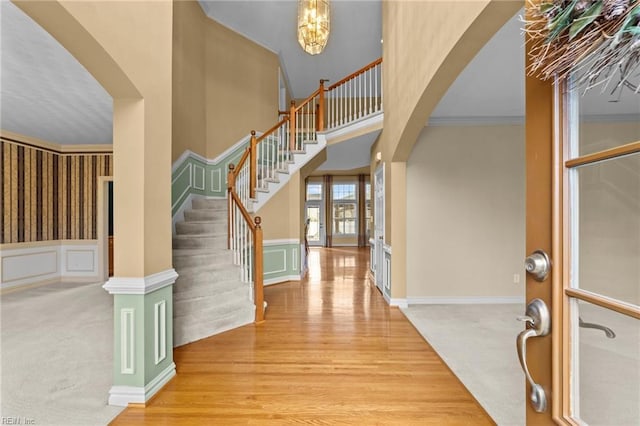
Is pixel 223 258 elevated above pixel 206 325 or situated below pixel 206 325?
above

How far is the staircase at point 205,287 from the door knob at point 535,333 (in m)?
3.17

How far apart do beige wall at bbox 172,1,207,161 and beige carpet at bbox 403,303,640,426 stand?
4331 mm

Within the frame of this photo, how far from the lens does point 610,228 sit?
824 mm

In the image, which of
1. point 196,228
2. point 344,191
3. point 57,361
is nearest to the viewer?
point 57,361

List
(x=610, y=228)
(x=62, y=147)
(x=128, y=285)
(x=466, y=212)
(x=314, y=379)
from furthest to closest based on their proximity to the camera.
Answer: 1. (x=62, y=147)
2. (x=466, y=212)
3. (x=314, y=379)
4. (x=128, y=285)
5. (x=610, y=228)

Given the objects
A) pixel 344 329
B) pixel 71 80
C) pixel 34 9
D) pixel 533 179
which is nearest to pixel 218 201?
pixel 71 80

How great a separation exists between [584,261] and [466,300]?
4.18 metres

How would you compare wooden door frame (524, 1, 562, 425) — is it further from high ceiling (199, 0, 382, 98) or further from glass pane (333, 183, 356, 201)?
glass pane (333, 183, 356, 201)

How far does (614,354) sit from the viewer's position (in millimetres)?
816

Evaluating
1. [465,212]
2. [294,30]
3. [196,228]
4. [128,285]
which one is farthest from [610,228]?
[294,30]

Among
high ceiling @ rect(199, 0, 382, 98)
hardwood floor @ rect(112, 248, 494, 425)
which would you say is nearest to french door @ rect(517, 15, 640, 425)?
hardwood floor @ rect(112, 248, 494, 425)

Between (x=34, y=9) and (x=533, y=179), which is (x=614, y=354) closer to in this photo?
(x=533, y=179)

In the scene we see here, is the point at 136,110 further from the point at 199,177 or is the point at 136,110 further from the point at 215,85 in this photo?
the point at 215,85

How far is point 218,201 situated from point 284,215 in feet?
4.58
